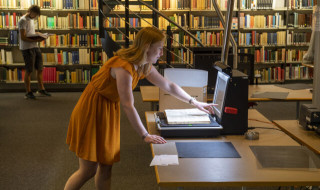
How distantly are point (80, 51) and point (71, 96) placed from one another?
98 cm

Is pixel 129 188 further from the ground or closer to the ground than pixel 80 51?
closer to the ground

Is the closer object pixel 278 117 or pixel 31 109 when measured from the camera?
pixel 278 117

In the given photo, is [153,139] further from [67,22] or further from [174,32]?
[67,22]

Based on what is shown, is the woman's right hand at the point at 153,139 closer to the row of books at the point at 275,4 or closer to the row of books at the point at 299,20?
the row of books at the point at 275,4

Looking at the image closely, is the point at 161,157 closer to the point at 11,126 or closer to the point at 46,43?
the point at 11,126

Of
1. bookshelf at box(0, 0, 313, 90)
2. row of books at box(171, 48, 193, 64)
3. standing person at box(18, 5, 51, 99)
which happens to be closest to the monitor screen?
standing person at box(18, 5, 51, 99)

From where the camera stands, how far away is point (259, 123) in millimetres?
2559

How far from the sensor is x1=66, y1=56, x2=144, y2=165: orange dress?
2.17 metres

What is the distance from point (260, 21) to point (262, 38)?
0.33 metres

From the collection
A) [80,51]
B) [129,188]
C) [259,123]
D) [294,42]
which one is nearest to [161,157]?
[259,123]

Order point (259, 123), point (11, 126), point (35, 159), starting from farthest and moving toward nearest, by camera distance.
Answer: point (11, 126) → point (35, 159) → point (259, 123)

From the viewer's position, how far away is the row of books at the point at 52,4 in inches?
297

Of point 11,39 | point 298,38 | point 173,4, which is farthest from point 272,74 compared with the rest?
point 11,39

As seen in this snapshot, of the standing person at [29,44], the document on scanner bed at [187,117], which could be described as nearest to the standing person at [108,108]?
the document on scanner bed at [187,117]
